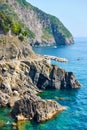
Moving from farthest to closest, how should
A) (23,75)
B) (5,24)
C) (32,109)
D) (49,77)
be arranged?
(5,24) → (49,77) → (23,75) → (32,109)

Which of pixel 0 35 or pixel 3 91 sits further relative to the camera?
pixel 0 35

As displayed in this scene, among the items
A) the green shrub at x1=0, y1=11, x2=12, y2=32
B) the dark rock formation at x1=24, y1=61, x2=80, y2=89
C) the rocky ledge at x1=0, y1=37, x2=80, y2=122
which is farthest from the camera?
the green shrub at x1=0, y1=11, x2=12, y2=32

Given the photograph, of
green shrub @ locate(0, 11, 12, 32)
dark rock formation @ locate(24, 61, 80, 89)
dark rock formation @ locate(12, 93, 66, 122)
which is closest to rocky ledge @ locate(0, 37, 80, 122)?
dark rock formation @ locate(24, 61, 80, 89)

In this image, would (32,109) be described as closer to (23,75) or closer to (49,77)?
(23,75)

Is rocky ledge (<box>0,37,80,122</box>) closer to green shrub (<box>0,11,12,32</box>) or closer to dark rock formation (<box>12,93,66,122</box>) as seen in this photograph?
green shrub (<box>0,11,12,32</box>)

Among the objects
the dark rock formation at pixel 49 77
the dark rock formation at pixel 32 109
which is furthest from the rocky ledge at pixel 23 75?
the dark rock formation at pixel 32 109

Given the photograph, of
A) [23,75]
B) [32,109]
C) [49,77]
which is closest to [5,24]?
[23,75]

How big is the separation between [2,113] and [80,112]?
26.1 m

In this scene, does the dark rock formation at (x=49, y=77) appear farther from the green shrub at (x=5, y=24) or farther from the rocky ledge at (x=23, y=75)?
the green shrub at (x=5, y=24)

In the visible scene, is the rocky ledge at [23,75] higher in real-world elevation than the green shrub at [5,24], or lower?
lower

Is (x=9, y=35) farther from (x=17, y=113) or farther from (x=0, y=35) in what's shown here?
(x=17, y=113)

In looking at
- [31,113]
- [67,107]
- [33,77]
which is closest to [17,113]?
[31,113]

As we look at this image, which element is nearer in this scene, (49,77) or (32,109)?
(32,109)

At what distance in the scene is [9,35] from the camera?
158250 mm
